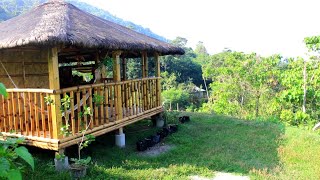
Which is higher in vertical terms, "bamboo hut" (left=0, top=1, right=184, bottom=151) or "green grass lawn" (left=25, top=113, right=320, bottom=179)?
"bamboo hut" (left=0, top=1, right=184, bottom=151)

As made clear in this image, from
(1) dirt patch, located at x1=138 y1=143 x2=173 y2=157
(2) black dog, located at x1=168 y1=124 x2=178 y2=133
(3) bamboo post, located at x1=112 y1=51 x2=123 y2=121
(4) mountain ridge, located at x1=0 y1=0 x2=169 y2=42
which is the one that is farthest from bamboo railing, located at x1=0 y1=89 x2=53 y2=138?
(4) mountain ridge, located at x1=0 y1=0 x2=169 y2=42

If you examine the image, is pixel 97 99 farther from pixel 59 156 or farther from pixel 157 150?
pixel 157 150

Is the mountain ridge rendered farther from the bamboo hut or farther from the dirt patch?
the dirt patch

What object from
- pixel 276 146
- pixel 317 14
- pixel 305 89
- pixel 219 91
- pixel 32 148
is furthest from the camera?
pixel 317 14

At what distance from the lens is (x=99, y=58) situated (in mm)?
7281

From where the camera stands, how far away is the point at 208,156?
243 inches

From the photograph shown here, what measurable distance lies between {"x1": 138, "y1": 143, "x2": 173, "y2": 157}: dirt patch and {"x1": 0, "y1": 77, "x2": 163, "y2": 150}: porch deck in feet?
2.61

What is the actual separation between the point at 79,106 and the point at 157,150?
2134 millimetres

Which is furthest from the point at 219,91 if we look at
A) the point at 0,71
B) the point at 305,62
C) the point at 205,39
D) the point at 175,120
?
the point at 205,39

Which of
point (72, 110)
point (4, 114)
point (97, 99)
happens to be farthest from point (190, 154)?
point (4, 114)

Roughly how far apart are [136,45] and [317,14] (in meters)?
19.0

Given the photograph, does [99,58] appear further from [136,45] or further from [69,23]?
[69,23]

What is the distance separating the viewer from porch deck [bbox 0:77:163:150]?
496 centimetres

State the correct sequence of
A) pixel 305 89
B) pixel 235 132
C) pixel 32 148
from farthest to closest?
1. pixel 305 89
2. pixel 235 132
3. pixel 32 148
